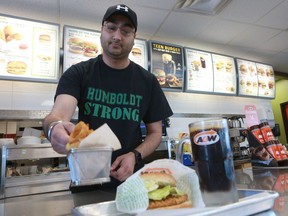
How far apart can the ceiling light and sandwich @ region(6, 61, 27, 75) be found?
1.74 meters

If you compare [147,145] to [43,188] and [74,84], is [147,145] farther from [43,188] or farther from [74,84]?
[43,188]

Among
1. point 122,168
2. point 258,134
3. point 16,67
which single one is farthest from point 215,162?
point 16,67

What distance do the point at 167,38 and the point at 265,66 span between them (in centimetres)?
200

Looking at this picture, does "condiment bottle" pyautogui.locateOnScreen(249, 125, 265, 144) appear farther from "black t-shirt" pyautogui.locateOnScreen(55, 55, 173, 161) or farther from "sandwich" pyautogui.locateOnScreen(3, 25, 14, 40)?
"sandwich" pyautogui.locateOnScreen(3, 25, 14, 40)

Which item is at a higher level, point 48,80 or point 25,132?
point 48,80

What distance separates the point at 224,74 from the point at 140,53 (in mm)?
1412

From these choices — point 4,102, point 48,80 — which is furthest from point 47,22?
point 4,102

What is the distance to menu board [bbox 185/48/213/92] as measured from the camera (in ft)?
10.6

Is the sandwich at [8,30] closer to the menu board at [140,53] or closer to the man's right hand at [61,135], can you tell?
the menu board at [140,53]

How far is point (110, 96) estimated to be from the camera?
132 centimetres

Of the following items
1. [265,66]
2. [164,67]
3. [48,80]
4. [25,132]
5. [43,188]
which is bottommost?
[43,188]

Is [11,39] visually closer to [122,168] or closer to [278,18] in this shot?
[122,168]

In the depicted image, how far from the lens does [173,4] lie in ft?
8.27

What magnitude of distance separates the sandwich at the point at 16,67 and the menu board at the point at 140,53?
1.22 metres
